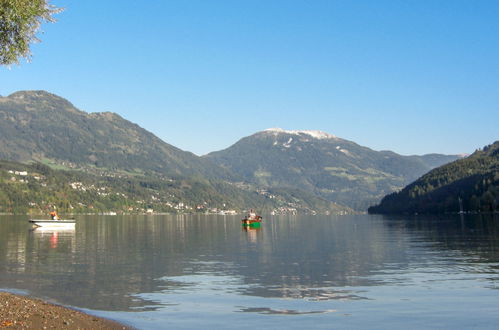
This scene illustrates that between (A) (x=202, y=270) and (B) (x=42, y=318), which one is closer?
(B) (x=42, y=318)

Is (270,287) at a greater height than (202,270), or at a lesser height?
lesser

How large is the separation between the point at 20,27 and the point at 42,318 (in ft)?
71.3

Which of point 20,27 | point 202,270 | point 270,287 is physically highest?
point 20,27

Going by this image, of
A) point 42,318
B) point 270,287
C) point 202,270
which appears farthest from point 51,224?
point 42,318

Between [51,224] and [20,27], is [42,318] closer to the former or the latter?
[20,27]

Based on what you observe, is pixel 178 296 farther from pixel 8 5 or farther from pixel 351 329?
pixel 8 5

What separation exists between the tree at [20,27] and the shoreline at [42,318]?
18345 millimetres

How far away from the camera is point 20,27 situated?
39.4m

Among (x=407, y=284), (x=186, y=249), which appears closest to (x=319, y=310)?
(x=407, y=284)

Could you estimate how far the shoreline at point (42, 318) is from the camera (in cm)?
2984

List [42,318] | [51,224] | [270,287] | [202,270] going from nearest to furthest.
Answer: [42,318] → [270,287] → [202,270] → [51,224]

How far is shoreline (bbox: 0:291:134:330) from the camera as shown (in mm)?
29844

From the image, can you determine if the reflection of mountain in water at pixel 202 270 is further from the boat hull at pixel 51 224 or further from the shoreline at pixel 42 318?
the boat hull at pixel 51 224

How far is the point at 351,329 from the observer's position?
111 ft
